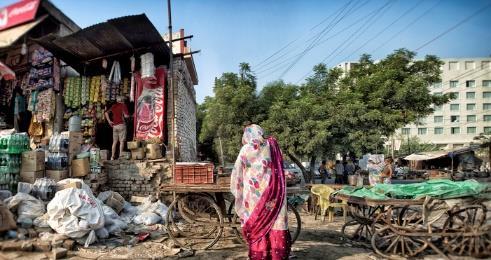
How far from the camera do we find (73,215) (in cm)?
551

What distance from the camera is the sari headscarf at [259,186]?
14.2 feet

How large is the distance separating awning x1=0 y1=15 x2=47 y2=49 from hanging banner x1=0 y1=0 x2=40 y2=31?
0.06 metres

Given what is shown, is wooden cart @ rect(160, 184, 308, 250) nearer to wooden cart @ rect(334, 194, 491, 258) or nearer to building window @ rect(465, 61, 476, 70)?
wooden cart @ rect(334, 194, 491, 258)

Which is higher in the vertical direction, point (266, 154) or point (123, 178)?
point (266, 154)

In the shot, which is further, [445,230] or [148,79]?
[148,79]

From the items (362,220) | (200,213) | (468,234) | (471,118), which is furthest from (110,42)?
(471,118)

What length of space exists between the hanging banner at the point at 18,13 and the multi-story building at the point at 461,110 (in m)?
60.5

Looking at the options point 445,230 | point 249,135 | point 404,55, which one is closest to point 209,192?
point 249,135

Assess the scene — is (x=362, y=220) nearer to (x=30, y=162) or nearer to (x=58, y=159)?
(x=58, y=159)

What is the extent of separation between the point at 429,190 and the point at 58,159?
736 centimetres

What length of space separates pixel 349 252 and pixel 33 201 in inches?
219

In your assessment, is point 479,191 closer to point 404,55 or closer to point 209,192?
point 209,192

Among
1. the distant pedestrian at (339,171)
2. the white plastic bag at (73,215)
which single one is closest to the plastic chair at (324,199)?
the white plastic bag at (73,215)

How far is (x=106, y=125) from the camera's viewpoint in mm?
11500
